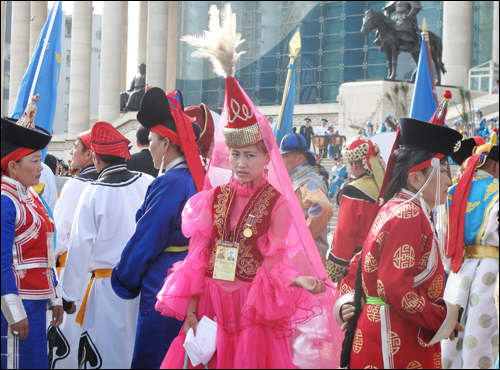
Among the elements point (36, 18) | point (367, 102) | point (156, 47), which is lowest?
point (367, 102)

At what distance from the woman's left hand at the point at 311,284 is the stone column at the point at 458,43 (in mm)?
26021

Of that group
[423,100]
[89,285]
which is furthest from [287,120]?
[89,285]

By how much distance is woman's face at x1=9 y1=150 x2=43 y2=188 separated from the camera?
11.3 feet

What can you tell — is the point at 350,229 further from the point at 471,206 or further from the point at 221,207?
the point at 221,207

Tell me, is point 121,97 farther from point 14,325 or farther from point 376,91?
point 14,325

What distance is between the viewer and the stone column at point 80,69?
1326 inches

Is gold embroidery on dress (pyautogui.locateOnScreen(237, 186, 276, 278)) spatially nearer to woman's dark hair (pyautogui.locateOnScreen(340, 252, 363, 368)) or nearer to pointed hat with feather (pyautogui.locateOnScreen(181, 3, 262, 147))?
pointed hat with feather (pyautogui.locateOnScreen(181, 3, 262, 147))

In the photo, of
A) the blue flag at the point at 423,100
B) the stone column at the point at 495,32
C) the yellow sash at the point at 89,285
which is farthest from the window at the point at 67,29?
the yellow sash at the point at 89,285

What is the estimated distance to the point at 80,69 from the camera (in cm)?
3388

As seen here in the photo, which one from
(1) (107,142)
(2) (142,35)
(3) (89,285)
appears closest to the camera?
(3) (89,285)

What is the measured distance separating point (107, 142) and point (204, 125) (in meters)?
1.00

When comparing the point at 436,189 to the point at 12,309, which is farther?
the point at 12,309

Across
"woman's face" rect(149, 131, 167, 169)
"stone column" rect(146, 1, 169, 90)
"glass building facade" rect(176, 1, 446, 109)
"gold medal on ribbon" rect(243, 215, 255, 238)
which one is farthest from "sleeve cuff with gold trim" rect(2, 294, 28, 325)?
"glass building facade" rect(176, 1, 446, 109)

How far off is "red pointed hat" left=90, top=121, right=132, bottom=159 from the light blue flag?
0.99m
